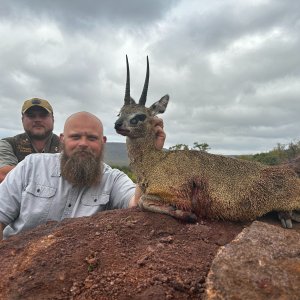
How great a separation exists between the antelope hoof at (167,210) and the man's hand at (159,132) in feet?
5.24

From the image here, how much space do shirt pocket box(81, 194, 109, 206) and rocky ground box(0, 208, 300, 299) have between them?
2.63 m

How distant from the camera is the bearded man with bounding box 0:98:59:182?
39.2 ft

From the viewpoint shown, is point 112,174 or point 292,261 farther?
point 112,174

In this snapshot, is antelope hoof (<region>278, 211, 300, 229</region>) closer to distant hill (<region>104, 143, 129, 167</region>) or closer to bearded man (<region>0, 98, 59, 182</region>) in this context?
distant hill (<region>104, 143, 129, 167</region>)

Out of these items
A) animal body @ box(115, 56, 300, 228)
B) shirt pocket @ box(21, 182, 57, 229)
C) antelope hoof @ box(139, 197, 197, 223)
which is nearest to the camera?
antelope hoof @ box(139, 197, 197, 223)

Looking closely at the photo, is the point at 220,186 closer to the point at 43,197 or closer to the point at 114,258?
the point at 114,258

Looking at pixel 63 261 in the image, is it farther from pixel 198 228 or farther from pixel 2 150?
pixel 2 150

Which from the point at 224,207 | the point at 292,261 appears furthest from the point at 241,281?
the point at 224,207

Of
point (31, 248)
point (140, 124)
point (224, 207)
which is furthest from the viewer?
point (140, 124)

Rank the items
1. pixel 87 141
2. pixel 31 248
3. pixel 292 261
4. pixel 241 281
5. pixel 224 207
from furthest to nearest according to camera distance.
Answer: pixel 87 141 → pixel 224 207 → pixel 31 248 → pixel 292 261 → pixel 241 281

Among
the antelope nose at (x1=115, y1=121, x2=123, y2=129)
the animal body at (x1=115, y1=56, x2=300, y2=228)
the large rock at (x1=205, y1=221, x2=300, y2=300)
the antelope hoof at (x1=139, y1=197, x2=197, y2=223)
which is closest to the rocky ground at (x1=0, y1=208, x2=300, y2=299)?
the antelope hoof at (x1=139, y1=197, x2=197, y2=223)

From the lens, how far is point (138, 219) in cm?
521

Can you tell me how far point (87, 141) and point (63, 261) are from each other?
4674 mm

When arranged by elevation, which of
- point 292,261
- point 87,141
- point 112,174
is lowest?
point 292,261
